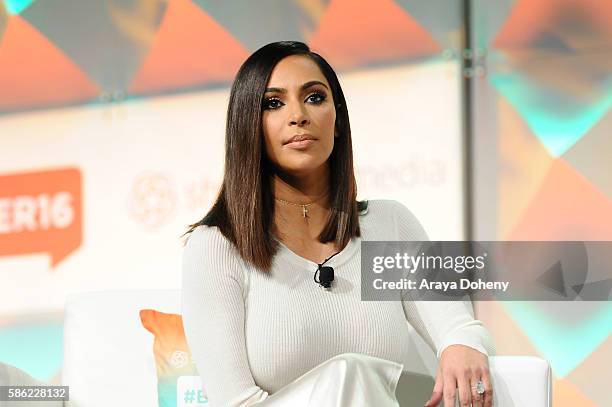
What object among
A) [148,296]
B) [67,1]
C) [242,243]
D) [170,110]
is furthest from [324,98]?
[67,1]

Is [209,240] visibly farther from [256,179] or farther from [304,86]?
[304,86]

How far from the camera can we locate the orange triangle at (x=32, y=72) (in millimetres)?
3502

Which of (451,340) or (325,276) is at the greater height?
(325,276)

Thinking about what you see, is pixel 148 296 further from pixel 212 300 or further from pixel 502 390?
pixel 502 390

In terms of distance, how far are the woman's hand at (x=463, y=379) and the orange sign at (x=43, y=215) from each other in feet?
6.21

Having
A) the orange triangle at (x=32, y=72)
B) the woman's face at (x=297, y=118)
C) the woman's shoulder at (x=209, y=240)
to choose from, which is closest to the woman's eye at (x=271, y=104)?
the woman's face at (x=297, y=118)

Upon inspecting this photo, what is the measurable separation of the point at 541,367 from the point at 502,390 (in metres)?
0.10

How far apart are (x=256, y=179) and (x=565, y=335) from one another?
4.73 feet

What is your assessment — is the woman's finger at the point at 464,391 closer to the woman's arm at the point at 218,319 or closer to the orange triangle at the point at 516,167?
the woman's arm at the point at 218,319

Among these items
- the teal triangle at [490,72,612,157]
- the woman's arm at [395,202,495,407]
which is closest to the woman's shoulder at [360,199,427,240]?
the woman's arm at [395,202,495,407]

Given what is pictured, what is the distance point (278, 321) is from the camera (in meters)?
1.96

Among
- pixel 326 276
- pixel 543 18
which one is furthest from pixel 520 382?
pixel 543 18

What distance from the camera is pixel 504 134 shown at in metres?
3.13

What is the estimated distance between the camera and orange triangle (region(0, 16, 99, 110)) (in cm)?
350
